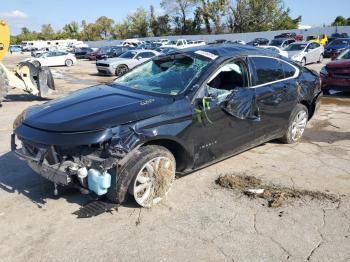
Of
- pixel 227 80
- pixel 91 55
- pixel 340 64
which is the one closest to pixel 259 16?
pixel 91 55

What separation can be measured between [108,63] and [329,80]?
1316cm

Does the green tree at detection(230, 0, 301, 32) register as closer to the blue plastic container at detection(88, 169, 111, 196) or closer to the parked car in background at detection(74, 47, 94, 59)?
the parked car in background at detection(74, 47, 94, 59)

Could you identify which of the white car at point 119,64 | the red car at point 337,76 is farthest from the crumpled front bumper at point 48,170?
the white car at point 119,64

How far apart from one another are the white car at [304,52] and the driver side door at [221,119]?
18265 mm

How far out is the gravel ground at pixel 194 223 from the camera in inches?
140

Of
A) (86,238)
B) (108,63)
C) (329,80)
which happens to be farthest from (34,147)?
(108,63)

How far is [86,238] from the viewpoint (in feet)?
12.4

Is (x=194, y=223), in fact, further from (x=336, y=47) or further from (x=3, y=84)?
(x=336, y=47)

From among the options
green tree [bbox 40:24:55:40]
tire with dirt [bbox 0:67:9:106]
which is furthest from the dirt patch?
green tree [bbox 40:24:55:40]

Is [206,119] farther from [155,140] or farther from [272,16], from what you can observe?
[272,16]

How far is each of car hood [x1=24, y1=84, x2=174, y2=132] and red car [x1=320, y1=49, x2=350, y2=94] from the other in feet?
28.8

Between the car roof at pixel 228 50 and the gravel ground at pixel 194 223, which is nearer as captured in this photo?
the gravel ground at pixel 194 223

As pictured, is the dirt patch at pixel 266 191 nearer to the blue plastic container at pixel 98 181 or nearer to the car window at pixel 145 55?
the blue plastic container at pixel 98 181

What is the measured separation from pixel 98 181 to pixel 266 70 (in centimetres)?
315
